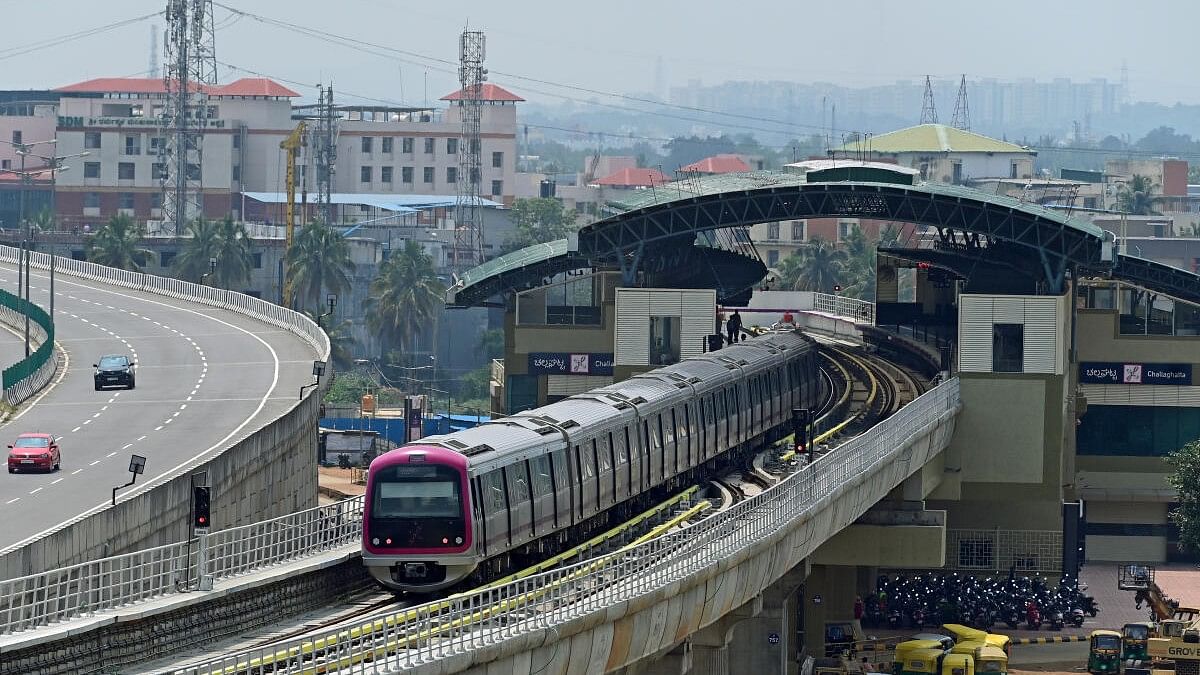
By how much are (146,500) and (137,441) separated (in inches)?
703

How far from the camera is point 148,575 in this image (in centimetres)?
4672

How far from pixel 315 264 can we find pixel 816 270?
1583 inches

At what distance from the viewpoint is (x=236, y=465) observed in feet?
215

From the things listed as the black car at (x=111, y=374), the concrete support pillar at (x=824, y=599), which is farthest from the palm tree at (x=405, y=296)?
the concrete support pillar at (x=824, y=599)

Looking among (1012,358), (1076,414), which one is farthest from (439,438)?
(1076,414)

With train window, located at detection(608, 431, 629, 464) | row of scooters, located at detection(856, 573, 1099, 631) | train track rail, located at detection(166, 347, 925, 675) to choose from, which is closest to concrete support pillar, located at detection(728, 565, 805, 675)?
train track rail, located at detection(166, 347, 925, 675)

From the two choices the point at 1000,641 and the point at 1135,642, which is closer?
the point at 1135,642

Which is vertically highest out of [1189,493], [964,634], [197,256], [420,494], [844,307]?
[197,256]

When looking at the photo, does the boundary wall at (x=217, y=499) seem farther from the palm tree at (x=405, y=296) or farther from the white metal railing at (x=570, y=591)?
the palm tree at (x=405, y=296)

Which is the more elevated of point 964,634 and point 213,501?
point 213,501

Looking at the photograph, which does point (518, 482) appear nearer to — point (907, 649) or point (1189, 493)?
point (907, 649)

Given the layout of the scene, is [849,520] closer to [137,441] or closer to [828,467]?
[828,467]

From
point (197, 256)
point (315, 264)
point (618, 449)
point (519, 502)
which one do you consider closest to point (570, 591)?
point (519, 502)

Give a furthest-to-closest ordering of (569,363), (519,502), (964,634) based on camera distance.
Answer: (569,363)
(964,634)
(519,502)
